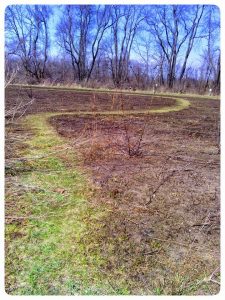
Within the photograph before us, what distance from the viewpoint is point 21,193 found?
2.31m

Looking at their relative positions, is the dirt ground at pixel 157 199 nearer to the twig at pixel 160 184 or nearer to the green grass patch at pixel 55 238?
the twig at pixel 160 184

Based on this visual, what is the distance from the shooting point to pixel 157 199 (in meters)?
2.30

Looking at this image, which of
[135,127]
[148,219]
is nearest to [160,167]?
[148,219]

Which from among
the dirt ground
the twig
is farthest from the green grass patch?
the twig

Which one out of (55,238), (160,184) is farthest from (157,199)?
(55,238)

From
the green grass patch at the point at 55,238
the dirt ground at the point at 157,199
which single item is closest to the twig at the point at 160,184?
the dirt ground at the point at 157,199

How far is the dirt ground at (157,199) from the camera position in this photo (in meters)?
1.66

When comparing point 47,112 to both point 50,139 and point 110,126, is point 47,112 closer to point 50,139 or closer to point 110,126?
point 110,126

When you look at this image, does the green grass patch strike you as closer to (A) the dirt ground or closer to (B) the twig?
(A) the dirt ground

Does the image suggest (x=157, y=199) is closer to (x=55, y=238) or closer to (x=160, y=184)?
(x=160, y=184)

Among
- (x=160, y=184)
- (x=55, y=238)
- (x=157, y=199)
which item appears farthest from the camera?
(x=160, y=184)

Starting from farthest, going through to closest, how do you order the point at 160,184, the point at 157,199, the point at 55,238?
the point at 160,184 → the point at 157,199 → the point at 55,238

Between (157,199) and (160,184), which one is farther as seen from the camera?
(160,184)

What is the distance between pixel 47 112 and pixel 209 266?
475cm
